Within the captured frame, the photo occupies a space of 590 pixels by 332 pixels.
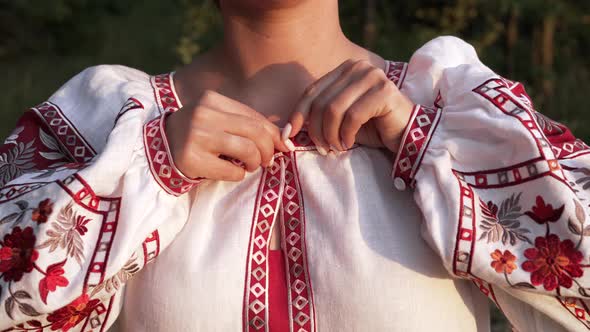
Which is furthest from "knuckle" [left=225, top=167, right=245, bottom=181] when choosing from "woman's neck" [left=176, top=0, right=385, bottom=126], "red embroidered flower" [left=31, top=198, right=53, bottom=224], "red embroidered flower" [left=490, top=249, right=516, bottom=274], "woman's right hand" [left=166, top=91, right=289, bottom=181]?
"red embroidered flower" [left=490, top=249, right=516, bottom=274]

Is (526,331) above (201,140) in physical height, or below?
below

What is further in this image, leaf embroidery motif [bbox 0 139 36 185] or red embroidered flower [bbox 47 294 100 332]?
leaf embroidery motif [bbox 0 139 36 185]

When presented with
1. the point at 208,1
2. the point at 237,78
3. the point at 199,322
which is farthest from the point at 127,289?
the point at 208,1

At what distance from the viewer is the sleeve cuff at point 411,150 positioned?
984 mm

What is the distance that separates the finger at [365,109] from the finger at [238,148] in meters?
0.12

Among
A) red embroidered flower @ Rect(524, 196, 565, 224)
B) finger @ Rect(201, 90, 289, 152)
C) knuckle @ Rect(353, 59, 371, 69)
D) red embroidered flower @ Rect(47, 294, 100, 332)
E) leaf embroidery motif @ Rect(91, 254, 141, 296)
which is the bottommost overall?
red embroidered flower @ Rect(47, 294, 100, 332)

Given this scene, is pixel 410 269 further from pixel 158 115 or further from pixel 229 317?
pixel 158 115

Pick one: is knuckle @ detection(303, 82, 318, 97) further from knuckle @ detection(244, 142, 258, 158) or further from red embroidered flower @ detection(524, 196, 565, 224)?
red embroidered flower @ detection(524, 196, 565, 224)

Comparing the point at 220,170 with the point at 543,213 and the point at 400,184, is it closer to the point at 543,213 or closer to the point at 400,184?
the point at 400,184

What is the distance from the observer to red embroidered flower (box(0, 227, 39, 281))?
94 centimetres

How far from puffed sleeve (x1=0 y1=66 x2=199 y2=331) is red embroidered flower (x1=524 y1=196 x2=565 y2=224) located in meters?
0.42

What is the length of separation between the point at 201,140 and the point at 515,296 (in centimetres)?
43

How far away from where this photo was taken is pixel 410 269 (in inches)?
38.2

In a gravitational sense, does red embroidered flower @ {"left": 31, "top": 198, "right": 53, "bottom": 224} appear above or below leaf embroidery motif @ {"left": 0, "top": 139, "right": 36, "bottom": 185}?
above
